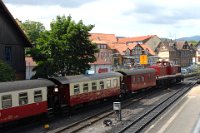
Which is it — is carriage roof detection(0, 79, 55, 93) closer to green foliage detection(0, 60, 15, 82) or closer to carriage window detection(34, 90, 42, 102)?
carriage window detection(34, 90, 42, 102)

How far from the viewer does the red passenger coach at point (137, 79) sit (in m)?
39.2

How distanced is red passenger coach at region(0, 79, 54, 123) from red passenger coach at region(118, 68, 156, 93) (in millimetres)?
14973

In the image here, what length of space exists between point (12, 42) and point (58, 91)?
1119 centimetres

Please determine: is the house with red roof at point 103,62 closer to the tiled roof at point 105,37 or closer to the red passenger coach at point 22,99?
the tiled roof at point 105,37

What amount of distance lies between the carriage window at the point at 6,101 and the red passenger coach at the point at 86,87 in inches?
229

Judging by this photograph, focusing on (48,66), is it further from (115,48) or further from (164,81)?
(115,48)

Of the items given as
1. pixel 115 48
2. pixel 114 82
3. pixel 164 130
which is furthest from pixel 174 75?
pixel 115 48

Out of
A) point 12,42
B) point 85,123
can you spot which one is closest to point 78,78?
point 85,123

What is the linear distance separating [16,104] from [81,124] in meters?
4.48

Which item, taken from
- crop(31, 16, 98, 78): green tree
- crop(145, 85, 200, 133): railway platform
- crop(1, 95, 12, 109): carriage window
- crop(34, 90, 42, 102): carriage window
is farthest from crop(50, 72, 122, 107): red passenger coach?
crop(145, 85, 200, 133): railway platform

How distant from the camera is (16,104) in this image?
21812 millimetres

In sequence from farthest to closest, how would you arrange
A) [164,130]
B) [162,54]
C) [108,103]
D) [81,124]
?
[162,54]
[108,103]
[81,124]
[164,130]

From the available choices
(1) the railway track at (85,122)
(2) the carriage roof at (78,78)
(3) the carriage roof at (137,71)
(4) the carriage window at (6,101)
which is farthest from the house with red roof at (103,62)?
(4) the carriage window at (6,101)

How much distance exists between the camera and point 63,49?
34938 mm
